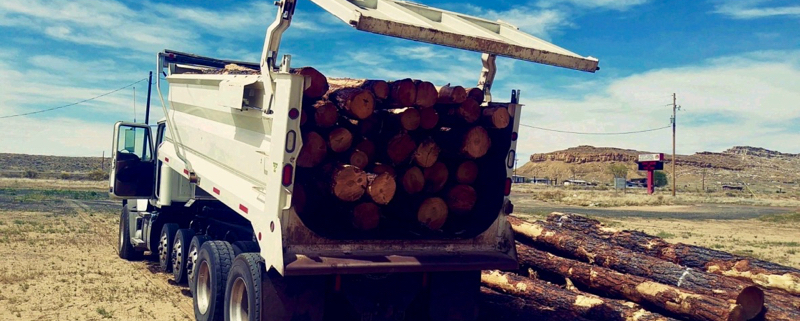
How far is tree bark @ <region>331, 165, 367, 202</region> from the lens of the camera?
561cm

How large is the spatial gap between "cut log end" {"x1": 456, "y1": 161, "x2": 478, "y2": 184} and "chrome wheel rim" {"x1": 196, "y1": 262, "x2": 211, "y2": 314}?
10.1 ft

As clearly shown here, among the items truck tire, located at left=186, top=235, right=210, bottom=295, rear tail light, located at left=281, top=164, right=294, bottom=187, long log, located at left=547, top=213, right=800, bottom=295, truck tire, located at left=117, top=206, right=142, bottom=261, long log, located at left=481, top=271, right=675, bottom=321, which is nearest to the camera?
rear tail light, located at left=281, top=164, right=294, bottom=187

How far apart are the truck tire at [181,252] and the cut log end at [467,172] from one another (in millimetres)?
4853

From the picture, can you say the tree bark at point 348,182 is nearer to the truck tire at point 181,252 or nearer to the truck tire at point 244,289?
the truck tire at point 244,289

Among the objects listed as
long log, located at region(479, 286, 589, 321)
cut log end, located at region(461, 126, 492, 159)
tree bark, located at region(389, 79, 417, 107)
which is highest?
tree bark, located at region(389, 79, 417, 107)

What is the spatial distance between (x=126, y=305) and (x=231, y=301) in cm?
281

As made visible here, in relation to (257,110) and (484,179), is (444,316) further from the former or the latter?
(257,110)

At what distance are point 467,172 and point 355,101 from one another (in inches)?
53.1

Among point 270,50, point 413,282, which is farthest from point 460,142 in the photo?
point 270,50

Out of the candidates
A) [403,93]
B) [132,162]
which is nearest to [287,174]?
[403,93]

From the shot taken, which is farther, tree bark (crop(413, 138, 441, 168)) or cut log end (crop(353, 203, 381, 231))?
tree bark (crop(413, 138, 441, 168))

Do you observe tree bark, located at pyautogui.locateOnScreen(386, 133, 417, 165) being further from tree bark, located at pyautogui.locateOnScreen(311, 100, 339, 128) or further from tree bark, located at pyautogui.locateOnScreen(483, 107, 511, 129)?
tree bark, located at pyautogui.locateOnScreen(483, 107, 511, 129)

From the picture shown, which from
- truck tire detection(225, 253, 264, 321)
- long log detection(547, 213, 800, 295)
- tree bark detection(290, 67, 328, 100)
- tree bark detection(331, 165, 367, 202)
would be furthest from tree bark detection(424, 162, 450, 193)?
long log detection(547, 213, 800, 295)

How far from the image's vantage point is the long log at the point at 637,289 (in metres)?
6.87
